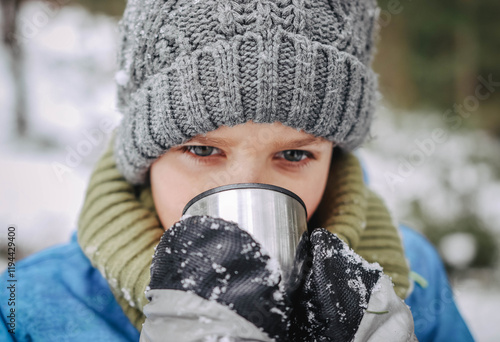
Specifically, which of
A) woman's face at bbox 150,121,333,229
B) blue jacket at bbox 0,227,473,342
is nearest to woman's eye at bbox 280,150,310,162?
woman's face at bbox 150,121,333,229

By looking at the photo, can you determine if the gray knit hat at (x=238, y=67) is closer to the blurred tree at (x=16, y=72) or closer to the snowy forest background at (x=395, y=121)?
the snowy forest background at (x=395, y=121)

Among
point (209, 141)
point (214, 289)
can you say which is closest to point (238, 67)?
point (209, 141)

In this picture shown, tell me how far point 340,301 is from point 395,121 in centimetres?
355

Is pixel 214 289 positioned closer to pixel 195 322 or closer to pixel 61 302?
pixel 195 322

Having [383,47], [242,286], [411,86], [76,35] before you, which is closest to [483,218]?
[411,86]

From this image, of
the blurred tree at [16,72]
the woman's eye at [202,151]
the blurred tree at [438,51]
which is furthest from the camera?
the blurred tree at [16,72]

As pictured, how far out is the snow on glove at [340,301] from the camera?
96 centimetres

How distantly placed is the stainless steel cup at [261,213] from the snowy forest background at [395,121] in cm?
272

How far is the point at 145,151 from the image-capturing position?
1.20m

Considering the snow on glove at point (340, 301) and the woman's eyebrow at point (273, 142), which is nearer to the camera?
the snow on glove at point (340, 301)

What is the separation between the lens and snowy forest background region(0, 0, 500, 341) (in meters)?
3.61

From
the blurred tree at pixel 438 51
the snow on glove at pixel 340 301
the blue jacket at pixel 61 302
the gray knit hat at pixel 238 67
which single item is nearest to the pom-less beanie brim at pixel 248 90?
the gray knit hat at pixel 238 67

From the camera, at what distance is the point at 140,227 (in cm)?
128

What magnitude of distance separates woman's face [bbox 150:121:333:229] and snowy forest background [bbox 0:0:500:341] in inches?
95.5
